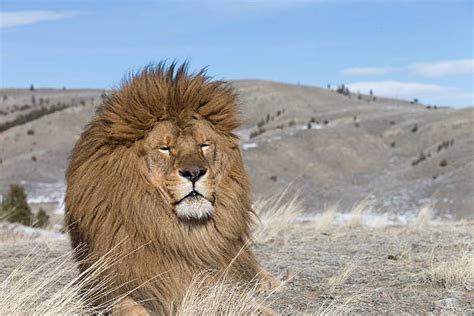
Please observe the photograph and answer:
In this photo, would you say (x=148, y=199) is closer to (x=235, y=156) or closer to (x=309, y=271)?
(x=235, y=156)

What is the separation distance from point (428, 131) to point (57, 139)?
23.5 meters

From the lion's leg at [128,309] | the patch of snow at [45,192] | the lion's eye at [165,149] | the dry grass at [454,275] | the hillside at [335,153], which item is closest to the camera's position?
the lion's leg at [128,309]

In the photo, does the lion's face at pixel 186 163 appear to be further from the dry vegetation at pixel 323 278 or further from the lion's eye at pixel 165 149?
the dry vegetation at pixel 323 278

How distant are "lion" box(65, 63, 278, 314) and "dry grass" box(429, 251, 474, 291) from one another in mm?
1627

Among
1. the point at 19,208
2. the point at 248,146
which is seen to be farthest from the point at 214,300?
the point at 248,146

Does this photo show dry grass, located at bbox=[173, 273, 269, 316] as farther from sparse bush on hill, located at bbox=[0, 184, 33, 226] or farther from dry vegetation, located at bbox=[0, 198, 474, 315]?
sparse bush on hill, located at bbox=[0, 184, 33, 226]

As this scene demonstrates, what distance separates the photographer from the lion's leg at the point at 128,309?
4.60 meters

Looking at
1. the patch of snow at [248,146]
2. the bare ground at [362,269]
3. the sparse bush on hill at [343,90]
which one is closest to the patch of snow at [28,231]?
the bare ground at [362,269]

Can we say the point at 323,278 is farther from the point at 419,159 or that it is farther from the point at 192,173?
the point at 419,159

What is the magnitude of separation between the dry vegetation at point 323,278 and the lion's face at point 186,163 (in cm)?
52

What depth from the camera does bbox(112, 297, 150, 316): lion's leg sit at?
4598mm

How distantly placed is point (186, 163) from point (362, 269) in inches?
102

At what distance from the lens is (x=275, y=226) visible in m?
9.96

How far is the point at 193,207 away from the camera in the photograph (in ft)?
15.0
